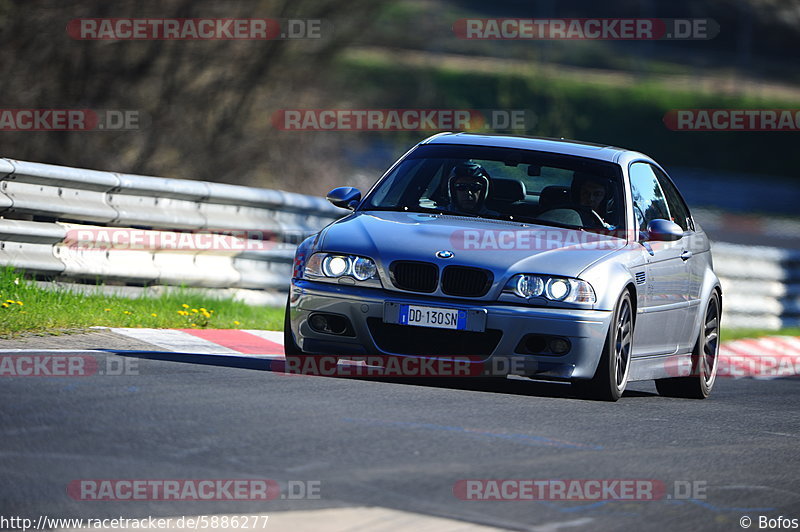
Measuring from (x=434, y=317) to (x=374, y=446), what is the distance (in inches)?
78.7

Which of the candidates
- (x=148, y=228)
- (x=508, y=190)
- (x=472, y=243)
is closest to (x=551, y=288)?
(x=472, y=243)

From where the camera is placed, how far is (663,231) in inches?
372

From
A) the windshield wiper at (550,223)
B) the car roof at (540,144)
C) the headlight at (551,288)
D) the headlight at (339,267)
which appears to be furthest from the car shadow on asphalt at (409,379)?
the car roof at (540,144)

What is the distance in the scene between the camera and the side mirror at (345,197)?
972 cm

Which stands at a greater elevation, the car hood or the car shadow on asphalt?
the car hood

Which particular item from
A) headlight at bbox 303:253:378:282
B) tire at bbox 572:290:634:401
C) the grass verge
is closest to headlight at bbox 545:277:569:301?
tire at bbox 572:290:634:401

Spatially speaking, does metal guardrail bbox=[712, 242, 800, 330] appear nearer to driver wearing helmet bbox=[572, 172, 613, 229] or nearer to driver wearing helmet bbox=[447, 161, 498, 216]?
driver wearing helmet bbox=[572, 172, 613, 229]

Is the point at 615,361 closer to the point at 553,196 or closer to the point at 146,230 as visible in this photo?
the point at 553,196

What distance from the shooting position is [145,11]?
2070 centimetres

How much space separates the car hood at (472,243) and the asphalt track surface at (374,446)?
752 millimetres

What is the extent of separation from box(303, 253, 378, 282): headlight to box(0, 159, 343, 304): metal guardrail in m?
3.03

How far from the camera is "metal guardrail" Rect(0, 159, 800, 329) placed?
10939mm

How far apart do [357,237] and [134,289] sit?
12.5 ft

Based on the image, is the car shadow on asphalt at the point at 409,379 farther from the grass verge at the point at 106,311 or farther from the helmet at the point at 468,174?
the helmet at the point at 468,174
